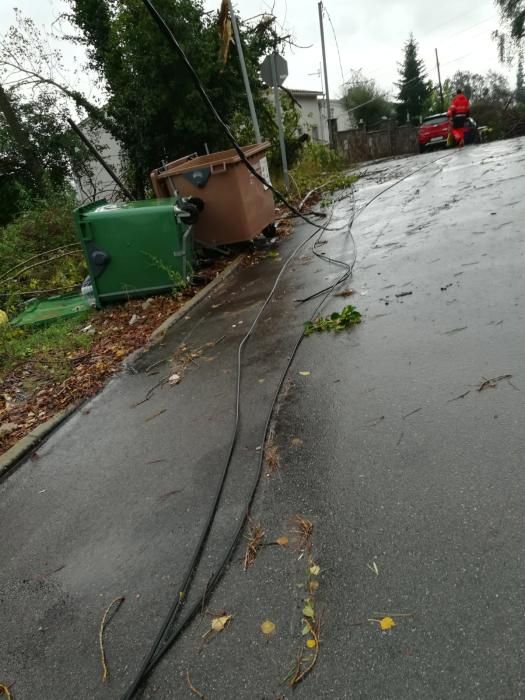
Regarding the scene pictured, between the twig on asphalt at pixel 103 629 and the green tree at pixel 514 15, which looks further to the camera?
the green tree at pixel 514 15

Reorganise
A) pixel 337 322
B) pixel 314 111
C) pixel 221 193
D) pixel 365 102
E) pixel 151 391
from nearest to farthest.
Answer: pixel 151 391 → pixel 337 322 → pixel 221 193 → pixel 314 111 → pixel 365 102

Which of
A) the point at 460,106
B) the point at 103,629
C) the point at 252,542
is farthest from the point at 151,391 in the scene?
the point at 460,106

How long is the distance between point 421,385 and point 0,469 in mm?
3079

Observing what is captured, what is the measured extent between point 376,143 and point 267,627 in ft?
90.1

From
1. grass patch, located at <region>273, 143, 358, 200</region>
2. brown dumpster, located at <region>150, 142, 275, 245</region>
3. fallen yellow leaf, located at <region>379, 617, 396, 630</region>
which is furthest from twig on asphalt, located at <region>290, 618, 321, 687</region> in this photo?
grass patch, located at <region>273, 143, 358, 200</region>

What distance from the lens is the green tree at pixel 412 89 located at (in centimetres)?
4739

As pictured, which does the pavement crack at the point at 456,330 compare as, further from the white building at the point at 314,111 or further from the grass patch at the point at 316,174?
the white building at the point at 314,111

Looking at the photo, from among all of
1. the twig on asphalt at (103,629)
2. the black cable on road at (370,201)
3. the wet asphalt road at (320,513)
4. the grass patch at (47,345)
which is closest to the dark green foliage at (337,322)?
the wet asphalt road at (320,513)

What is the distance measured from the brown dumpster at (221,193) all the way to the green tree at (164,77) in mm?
5029

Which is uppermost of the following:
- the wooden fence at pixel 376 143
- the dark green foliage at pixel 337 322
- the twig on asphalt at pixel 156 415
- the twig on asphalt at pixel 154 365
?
the wooden fence at pixel 376 143

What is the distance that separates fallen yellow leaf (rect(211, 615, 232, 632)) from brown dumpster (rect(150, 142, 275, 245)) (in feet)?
20.8

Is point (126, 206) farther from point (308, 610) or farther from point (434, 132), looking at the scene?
point (434, 132)

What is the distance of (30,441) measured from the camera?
3797mm

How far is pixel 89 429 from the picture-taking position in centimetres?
385
